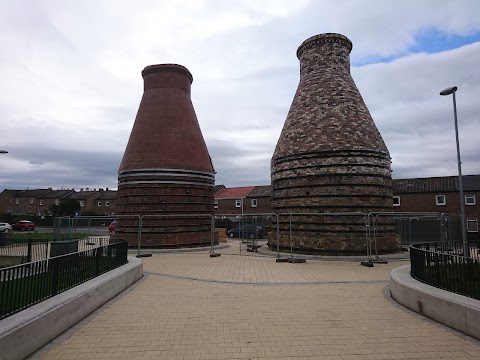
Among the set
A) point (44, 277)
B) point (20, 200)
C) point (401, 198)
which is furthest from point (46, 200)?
point (44, 277)

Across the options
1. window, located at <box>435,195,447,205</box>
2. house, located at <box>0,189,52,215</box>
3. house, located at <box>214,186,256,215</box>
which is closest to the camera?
window, located at <box>435,195,447,205</box>

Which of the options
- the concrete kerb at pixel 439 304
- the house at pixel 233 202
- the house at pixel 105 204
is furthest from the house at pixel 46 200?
the concrete kerb at pixel 439 304

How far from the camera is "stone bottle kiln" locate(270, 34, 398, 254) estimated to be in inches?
631

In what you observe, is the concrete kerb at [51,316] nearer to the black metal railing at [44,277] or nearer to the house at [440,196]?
the black metal railing at [44,277]

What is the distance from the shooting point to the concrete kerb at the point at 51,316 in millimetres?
4602

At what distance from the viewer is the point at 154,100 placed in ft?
70.0

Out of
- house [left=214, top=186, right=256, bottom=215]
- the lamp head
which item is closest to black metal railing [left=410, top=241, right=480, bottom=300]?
the lamp head

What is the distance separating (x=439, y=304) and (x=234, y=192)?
44911 mm

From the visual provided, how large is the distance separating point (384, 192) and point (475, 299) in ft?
37.4

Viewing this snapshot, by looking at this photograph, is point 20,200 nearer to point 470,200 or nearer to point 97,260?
point 97,260

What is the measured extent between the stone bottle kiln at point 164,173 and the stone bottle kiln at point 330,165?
16.7 feet

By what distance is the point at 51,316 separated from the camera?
555 cm

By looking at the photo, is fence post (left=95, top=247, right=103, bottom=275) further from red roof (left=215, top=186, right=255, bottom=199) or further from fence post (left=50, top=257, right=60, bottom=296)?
red roof (left=215, top=186, right=255, bottom=199)

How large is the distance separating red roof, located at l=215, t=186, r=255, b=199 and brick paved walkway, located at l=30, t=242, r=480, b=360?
3784cm
